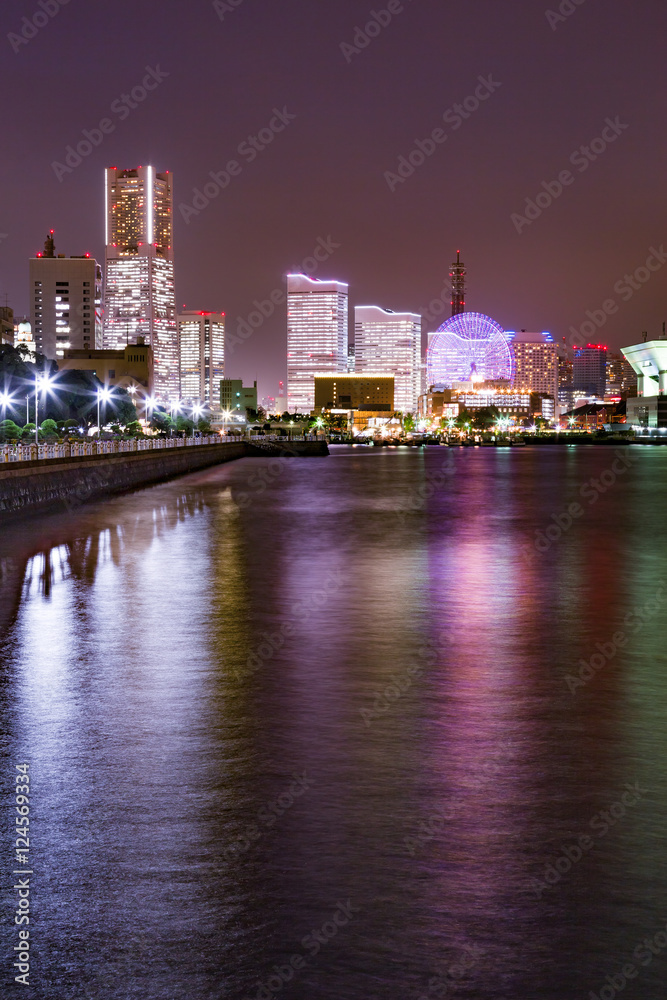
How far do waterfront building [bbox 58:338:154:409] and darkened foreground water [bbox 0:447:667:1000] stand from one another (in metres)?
161

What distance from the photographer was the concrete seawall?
33281 mm

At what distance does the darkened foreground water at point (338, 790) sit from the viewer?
15.3 feet

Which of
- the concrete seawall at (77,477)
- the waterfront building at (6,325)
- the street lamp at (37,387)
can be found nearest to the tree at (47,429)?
the street lamp at (37,387)

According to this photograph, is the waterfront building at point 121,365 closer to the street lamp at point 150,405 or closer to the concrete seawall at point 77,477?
the street lamp at point 150,405

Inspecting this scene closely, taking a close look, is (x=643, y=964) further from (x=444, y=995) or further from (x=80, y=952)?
(x=80, y=952)

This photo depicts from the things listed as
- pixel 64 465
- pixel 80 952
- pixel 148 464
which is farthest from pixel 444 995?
pixel 148 464

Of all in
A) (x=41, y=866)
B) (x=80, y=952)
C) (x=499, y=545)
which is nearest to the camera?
(x=80, y=952)

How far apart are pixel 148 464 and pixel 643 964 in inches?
2286

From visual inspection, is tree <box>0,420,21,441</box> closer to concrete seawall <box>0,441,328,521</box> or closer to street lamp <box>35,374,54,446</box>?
street lamp <box>35,374,54,446</box>

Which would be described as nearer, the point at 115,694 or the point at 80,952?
the point at 80,952

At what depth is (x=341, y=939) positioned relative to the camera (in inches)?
190

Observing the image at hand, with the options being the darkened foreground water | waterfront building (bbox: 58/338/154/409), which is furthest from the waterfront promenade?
waterfront building (bbox: 58/338/154/409)

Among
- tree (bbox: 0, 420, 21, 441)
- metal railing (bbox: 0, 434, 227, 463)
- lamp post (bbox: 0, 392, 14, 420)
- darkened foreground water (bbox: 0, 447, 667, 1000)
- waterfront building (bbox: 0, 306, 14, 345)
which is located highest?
waterfront building (bbox: 0, 306, 14, 345)

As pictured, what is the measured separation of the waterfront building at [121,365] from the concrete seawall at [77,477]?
319 feet
